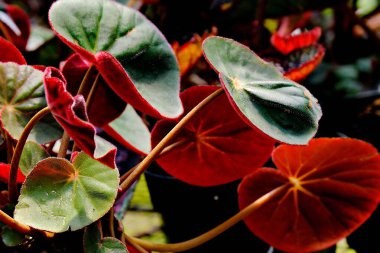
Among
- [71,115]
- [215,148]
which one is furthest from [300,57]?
[71,115]

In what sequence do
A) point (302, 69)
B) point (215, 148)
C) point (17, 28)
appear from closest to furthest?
point (215, 148) < point (302, 69) < point (17, 28)

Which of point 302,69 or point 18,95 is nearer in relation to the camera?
point 18,95

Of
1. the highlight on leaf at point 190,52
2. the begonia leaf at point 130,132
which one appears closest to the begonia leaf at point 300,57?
the highlight on leaf at point 190,52

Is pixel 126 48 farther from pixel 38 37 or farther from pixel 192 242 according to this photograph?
pixel 38 37

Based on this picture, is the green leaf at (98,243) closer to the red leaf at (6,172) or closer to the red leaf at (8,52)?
the red leaf at (6,172)

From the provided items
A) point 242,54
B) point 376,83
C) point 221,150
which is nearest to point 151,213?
point 221,150

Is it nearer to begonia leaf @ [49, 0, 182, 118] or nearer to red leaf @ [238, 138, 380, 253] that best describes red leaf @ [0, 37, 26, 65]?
begonia leaf @ [49, 0, 182, 118]
